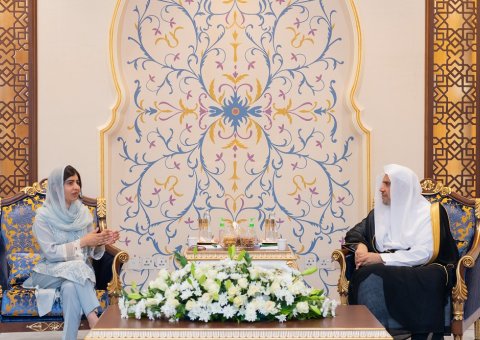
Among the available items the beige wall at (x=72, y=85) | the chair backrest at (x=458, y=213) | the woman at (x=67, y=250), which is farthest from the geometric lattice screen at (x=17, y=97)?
the chair backrest at (x=458, y=213)

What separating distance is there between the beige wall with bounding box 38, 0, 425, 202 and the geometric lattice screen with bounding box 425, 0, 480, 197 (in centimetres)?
12

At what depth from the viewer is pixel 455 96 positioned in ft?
19.7

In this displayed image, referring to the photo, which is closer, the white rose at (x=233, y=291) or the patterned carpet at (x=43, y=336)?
the white rose at (x=233, y=291)

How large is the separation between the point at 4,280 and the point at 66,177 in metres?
0.75

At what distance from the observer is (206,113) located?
6102 mm

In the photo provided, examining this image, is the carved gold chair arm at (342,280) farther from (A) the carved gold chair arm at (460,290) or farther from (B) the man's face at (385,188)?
(A) the carved gold chair arm at (460,290)

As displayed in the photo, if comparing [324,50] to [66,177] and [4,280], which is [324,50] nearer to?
[66,177]

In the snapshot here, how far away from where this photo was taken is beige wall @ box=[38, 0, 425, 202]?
590 centimetres

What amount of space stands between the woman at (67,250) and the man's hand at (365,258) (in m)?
1.49

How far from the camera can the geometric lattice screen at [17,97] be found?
19.3 ft

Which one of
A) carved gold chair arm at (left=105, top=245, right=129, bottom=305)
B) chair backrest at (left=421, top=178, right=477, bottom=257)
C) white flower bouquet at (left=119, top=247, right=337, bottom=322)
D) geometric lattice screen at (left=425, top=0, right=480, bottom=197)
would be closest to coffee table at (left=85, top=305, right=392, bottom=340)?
white flower bouquet at (left=119, top=247, right=337, bottom=322)

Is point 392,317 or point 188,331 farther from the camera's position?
point 392,317

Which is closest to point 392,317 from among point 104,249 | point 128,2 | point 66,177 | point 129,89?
point 104,249

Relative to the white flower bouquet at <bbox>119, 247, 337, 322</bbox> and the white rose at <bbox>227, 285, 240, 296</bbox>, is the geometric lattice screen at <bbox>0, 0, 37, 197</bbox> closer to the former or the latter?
the white flower bouquet at <bbox>119, 247, 337, 322</bbox>
